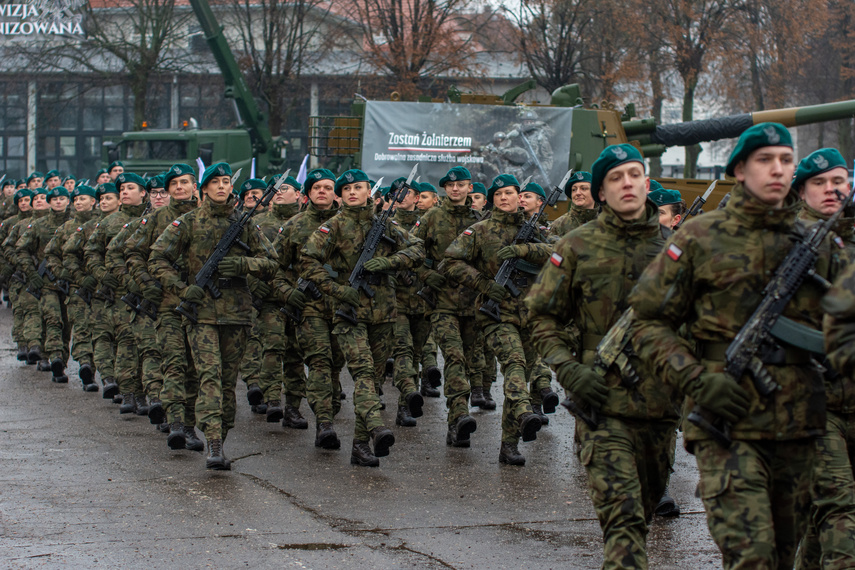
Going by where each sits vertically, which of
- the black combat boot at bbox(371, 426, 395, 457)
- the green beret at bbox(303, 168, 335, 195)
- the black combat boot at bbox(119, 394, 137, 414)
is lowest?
the black combat boot at bbox(119, 394, 137, 414)

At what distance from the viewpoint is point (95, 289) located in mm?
11578

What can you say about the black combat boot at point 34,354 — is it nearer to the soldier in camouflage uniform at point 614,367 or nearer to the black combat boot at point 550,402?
the black combat boot at point 550,402

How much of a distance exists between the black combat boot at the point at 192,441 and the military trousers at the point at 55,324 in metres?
4.29

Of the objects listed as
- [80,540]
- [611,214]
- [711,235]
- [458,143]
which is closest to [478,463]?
[80,540]

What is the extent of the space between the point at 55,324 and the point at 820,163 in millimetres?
9314

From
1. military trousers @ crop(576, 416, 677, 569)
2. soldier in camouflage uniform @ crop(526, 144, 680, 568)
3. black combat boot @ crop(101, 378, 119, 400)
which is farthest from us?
black combat boot @ crop(101, 378, 119, 400)

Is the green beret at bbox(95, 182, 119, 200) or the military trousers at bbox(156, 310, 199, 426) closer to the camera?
the military trousers at bbox(156, 310, 199, 426)

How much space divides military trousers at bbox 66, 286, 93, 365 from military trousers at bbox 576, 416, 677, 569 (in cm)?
803

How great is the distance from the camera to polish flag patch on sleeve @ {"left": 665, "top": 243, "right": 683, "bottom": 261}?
13.6 ft

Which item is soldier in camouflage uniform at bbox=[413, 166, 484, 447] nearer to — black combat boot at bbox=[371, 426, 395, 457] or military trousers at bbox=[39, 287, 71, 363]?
black combat boot at bbox=[371, 426, 395, 457]

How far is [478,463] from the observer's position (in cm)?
805

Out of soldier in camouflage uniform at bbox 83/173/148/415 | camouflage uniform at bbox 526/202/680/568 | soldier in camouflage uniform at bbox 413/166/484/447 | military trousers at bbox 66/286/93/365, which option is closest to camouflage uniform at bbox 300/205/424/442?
soldier in camouflage uniform at bbox 413/166/484/447

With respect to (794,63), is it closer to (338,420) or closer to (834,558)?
(338,420)

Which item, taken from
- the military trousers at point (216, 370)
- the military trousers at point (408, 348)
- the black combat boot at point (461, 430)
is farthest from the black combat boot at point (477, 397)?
the military trousers at point (216, 370)
